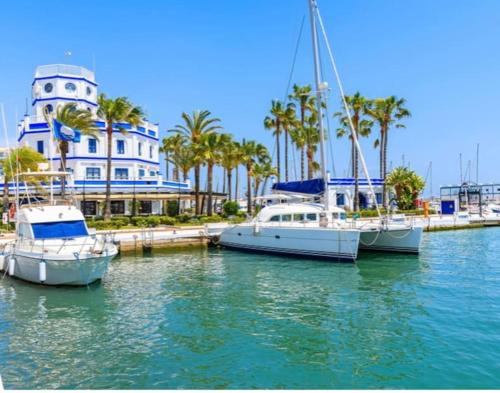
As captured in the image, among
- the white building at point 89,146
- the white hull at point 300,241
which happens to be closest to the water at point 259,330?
the white hull at point 300,241

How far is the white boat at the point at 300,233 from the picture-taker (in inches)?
963

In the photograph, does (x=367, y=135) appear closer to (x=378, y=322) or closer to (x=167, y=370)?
(x=378, y=322)

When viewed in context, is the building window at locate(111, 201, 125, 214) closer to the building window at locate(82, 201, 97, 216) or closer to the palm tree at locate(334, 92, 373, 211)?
the building window at locate(82, 201, 97, 216)

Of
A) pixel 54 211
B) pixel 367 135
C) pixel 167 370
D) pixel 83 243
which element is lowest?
pixel 167 370

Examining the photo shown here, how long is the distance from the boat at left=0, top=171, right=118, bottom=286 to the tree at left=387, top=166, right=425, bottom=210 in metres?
48.2

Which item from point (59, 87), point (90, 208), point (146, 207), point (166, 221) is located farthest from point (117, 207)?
point (59, 87)

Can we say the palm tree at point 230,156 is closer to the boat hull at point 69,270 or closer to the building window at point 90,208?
the building window at point 90,208

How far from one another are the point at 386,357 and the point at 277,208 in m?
18.8

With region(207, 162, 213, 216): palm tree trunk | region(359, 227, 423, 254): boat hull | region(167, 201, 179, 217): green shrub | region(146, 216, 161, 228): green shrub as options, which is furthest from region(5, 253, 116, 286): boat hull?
region(167, 201, 179, 217): green shrub

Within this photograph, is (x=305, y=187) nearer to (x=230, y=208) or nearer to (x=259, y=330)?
(x=230, y=208)

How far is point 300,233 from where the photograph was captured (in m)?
26.1

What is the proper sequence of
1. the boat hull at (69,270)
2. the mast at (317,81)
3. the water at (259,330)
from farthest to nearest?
1. the mast at (317,81)
2. the boat hull at (69,270)
3. the water at (259,330)

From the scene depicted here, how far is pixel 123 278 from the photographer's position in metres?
20.6

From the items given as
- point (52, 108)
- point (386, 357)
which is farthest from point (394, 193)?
point (386, 357)
